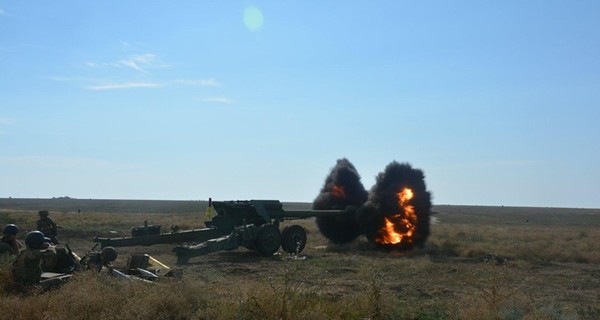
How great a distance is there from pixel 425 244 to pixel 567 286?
11044 mm

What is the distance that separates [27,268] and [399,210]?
674 inches

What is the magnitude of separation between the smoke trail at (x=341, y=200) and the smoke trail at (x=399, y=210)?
5.28ft

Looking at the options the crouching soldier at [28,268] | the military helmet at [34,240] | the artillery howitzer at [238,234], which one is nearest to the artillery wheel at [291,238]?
the artillery howitzer at [238,234]

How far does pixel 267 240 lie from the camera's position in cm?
2316

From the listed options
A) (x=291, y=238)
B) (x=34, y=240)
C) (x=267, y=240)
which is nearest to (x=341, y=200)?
(x=291, y=238)

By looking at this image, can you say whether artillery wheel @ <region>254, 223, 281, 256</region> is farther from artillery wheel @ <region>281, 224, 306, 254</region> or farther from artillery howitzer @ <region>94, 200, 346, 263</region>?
artillery wheel @ <region>281, 224, 306, 254</region>

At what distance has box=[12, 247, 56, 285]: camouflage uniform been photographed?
35.8 ft

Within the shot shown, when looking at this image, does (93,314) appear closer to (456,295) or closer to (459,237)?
(456,295)

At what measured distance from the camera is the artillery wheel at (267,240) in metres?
23.0

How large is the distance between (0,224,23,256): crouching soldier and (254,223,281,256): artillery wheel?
9943 millimetres

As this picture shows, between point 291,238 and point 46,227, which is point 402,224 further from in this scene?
point 46,227

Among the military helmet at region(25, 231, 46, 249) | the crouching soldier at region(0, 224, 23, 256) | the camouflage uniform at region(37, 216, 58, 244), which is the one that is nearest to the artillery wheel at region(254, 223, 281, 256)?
the camouflage uniform at region(37, 216, 58, 244)

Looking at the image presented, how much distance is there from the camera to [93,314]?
955cm

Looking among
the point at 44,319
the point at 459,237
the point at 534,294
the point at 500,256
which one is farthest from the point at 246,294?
the point at 459,237
